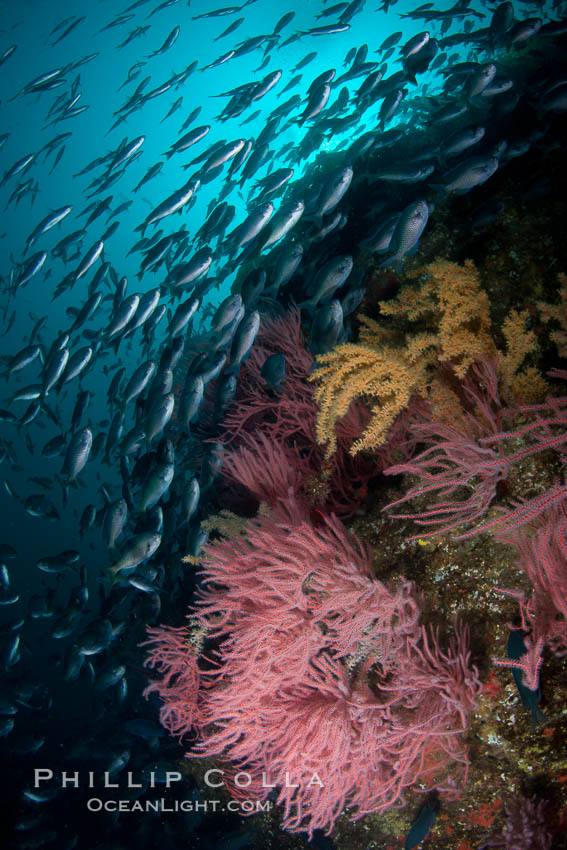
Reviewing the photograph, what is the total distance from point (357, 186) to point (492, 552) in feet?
15.6

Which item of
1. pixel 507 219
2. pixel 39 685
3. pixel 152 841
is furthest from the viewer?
pixel 39 685

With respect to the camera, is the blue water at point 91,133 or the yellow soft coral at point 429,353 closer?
the yellow soft coral at point 429,353

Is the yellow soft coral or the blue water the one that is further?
the blue water

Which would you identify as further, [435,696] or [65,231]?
[65,231]

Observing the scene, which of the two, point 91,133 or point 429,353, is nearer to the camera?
point 429,353

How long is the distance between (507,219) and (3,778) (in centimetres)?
1341

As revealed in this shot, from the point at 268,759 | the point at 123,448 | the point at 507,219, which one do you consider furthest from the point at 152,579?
the point at 507,219

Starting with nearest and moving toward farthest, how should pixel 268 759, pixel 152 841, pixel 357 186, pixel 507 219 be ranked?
pixel 268 759, pixel 507 219, pixel 357 186, pixel 152 841

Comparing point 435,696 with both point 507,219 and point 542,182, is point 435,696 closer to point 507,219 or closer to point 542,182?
point 507,219

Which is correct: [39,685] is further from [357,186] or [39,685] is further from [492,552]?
[357,186]

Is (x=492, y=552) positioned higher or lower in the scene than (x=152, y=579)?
higher

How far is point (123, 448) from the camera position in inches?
218

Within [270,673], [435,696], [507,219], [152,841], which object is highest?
[507,219]

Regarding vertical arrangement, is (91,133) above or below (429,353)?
above
